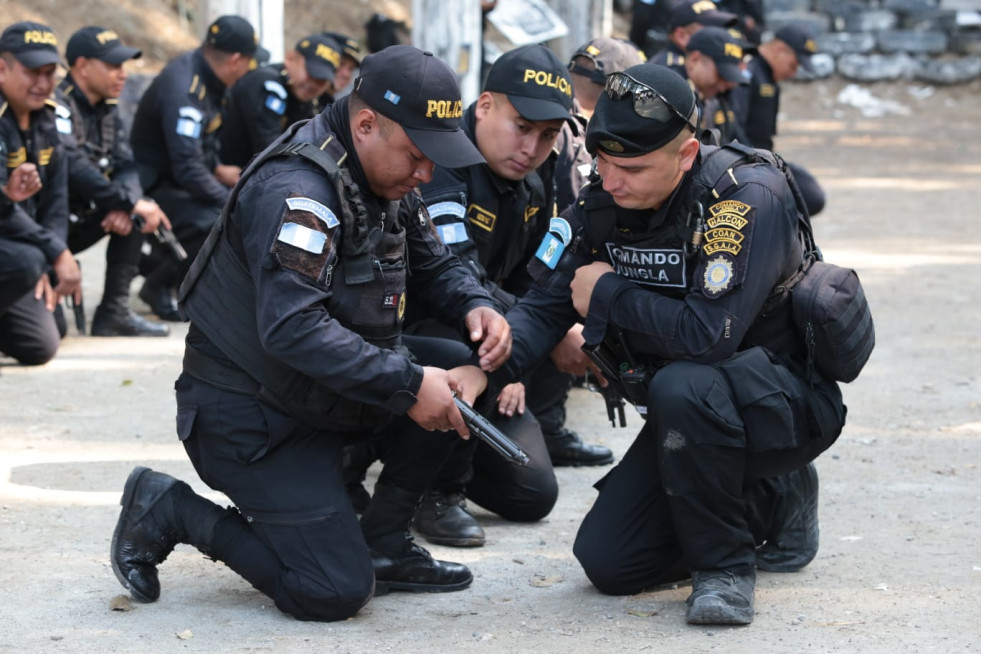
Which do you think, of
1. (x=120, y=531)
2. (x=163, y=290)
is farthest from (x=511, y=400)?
(x=163, y=290)

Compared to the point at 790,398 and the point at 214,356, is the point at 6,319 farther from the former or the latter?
the point at 790,398

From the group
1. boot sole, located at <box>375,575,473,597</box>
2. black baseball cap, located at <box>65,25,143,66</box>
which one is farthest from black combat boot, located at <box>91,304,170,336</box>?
boot sole, located at <box>375,575,473,597</box>

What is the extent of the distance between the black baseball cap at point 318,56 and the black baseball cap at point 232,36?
12.1 inches

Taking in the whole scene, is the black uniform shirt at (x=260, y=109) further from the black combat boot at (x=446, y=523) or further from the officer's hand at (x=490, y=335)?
the officer's hand at (x=490, y=335)

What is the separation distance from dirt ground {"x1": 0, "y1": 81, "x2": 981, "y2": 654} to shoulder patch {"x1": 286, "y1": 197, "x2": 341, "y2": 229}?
1074 mm

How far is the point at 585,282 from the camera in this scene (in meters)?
3.77

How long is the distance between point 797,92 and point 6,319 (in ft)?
50.0

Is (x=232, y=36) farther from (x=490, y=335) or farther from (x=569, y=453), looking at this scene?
(x=490, y=335)

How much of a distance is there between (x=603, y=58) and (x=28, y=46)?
8.72 feet

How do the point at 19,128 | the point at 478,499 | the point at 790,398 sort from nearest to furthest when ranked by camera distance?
the point at 790,398
the point at 478,499
the point at 19,128

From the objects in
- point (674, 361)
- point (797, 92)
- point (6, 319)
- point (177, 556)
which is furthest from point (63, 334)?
point (797, 92)

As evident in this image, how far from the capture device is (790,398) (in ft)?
11.8

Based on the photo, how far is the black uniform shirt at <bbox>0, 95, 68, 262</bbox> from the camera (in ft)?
20.4

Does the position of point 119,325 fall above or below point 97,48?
below
